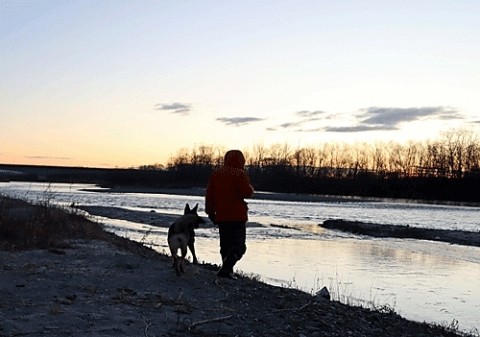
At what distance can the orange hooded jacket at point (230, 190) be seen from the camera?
953 cm

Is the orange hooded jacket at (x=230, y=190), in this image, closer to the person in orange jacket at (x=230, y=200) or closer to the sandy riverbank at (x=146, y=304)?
the person in orange jacket at (x=230, y=200)

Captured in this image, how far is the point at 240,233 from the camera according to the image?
9.72m

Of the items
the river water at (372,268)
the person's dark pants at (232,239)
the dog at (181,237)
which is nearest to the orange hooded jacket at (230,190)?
the person's dark pants at (232,239)

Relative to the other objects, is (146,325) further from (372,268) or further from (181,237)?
(372,268)

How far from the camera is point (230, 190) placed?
31.5 ft

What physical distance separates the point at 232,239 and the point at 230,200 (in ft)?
2.12

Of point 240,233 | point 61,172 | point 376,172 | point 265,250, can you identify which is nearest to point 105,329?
point 240,233

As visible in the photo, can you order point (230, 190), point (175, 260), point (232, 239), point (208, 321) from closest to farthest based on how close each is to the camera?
point (208, 321), point (175, 260), point (230, 190), point (232, 239)

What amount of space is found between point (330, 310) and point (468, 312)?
5.11 m

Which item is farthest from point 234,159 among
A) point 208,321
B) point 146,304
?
point 208,321

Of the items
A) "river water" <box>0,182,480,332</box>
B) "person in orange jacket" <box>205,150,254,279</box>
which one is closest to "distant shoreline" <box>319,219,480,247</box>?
"river water" <box>0,182,480,332</box>

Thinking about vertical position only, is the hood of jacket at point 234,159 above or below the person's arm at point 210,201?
above

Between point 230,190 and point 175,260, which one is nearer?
point 175,260

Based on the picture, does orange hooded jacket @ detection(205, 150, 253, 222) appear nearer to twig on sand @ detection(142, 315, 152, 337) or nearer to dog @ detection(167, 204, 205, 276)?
dog @ detection(167, 204, 205, 276)
